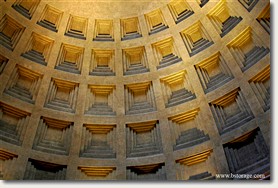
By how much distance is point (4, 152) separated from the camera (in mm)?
14188

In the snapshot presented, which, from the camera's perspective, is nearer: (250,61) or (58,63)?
(250,61)

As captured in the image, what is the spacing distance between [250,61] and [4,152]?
31.7 ft

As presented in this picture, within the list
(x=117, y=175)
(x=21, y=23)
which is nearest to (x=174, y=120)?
(x=117, y=175)

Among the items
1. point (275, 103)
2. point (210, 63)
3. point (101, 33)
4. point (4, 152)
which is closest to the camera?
point (275, 103)

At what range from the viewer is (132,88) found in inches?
650

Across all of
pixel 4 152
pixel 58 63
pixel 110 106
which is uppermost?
pixel 58 63

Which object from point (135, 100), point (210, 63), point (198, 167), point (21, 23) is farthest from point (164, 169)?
point (21, 23)

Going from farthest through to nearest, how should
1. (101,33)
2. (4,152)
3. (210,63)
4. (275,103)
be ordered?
1. (101,33)
2. (210,63)
3. (4,152)
4. (275,103)

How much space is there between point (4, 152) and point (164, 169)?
19.5 feet

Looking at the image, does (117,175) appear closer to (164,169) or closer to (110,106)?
(164,169)

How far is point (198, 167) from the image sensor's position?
1427 cm

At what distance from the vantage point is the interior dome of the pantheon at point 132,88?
1405 centimetres

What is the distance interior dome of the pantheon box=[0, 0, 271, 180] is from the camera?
14055 mm

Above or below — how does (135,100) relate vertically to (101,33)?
below
